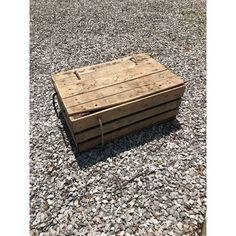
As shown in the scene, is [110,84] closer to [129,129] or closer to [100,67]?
[100,67]

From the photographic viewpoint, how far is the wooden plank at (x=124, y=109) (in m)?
4.66

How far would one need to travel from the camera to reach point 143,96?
5.08 metres

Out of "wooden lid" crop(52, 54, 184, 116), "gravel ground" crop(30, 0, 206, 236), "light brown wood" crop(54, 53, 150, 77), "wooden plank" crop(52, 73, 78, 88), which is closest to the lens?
"gravel ground" crop(30, 0, 206, 236)

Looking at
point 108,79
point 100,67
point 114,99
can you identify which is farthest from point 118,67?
point 114,99

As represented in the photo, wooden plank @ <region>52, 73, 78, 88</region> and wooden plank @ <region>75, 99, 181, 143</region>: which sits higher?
wooden plank @ <region>52, 73, 78, 88</region>

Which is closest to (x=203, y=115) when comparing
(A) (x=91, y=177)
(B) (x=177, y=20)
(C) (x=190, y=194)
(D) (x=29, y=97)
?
(C) (x=190, y=194)

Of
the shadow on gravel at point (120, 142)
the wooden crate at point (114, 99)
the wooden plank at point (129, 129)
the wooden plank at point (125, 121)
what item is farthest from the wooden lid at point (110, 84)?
the shadow on gravel at point (120, 142)

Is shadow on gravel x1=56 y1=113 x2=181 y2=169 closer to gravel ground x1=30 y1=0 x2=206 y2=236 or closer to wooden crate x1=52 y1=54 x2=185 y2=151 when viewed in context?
gravel ground x1=30 y1=0 x2=206 y2=236

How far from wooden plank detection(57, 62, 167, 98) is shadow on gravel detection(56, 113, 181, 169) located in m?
1.01

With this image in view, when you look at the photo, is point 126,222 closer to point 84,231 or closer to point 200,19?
point 84,231

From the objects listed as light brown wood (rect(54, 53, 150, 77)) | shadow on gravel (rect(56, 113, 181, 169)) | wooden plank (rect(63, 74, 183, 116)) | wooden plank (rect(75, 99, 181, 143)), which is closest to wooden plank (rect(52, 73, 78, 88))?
light brown wood (rect(54, 53, 150, 77))

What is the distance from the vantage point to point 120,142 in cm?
541

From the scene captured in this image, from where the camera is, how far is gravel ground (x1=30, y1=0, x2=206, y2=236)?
417 cm

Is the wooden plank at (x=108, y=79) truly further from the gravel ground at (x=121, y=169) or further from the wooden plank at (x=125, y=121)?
the gravel ground at (x=121, y=169)
